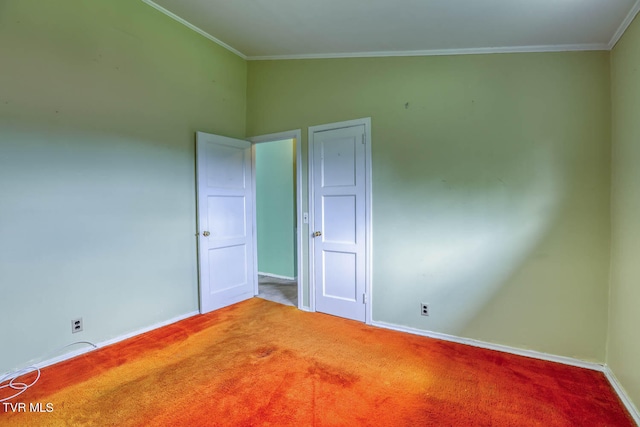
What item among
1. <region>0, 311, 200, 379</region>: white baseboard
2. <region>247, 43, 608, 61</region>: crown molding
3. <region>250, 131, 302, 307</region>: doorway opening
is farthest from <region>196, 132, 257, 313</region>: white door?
<region>247, 43, 608, 61</region>: crown molding

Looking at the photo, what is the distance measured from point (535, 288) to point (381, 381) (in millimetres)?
1442

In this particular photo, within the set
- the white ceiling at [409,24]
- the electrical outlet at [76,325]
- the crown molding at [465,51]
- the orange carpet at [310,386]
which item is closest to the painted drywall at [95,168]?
the electrical outlet at [76,325]

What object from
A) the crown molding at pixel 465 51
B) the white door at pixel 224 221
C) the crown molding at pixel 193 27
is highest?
the crown molding at pixel 193 27

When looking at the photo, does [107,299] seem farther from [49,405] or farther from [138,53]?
[138,53]

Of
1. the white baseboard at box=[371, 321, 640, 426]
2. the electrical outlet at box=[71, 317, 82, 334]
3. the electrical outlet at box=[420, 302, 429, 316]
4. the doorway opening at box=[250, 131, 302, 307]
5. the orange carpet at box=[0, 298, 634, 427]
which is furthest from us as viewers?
the doorway opening at box=[250, 131, 302, 307]

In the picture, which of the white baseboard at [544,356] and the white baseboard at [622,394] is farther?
the white baseboard at [544,356]

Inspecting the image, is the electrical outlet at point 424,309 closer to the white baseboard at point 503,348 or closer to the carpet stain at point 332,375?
the white baseboard at point 503,348

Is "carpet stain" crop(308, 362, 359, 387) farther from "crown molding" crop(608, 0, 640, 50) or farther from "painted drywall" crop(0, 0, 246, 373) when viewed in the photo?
"crown molding" crop(608, 0, 640, 50)

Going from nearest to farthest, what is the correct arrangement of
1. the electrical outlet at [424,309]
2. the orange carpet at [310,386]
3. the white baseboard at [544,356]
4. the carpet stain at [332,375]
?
the orange carpet at [310,386]
the white baseboard at [544,356]
the carpet stain at [332,375]
the electrical outlet at [424,309]

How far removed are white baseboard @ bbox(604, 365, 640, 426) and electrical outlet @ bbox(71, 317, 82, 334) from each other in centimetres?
387

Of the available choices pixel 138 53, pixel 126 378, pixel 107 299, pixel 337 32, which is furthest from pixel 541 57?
pixel 107 299

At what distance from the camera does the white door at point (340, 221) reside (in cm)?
312

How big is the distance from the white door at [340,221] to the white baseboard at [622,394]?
1873 mm

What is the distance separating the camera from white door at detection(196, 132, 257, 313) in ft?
11.0
